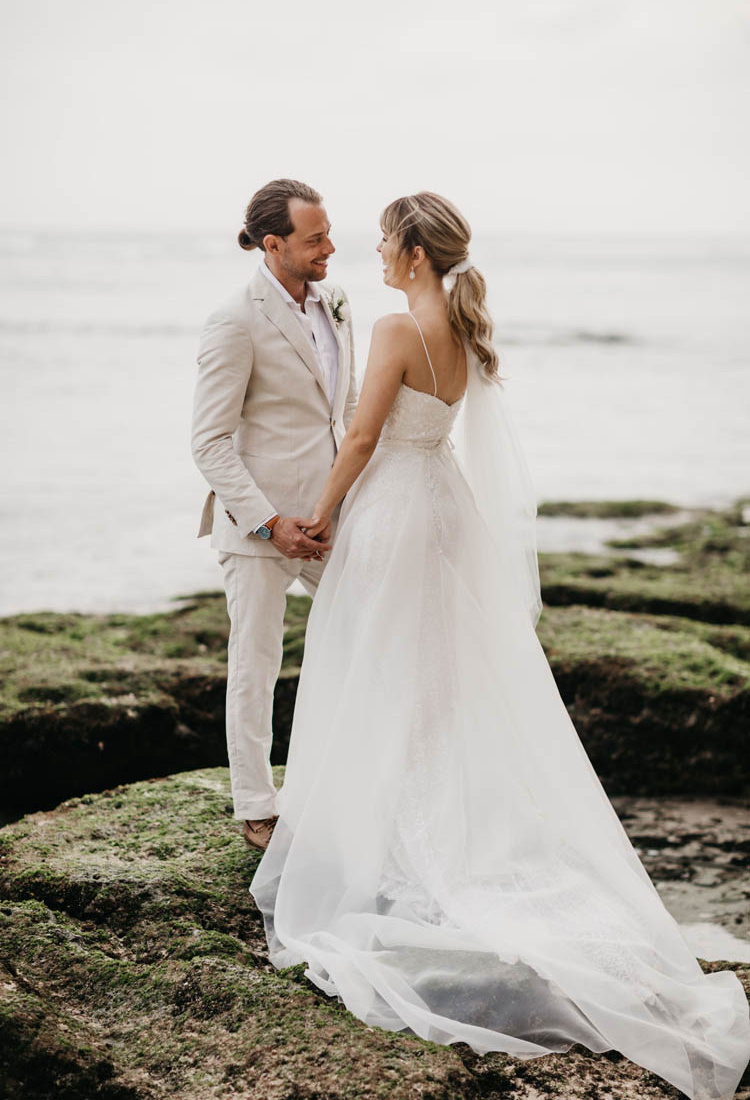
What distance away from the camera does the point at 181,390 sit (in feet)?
76.4

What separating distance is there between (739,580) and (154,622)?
177 inches

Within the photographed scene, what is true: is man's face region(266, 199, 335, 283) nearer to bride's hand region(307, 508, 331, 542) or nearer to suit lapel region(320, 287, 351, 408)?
suit lapel region(320, 287, 351, 408)

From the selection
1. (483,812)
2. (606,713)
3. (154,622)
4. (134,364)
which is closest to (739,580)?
(606,713)

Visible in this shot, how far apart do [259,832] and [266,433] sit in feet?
5.01

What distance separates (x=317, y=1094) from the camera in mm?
2441

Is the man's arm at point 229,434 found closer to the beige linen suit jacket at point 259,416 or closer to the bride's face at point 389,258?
the beige linen suit jacket at point 259,416

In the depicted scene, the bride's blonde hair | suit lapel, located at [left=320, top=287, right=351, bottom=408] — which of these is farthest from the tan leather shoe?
the bride's blonde hair

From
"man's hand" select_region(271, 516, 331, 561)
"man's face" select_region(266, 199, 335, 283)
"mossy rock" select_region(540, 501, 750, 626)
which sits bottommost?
"mossy rock" select_region(540, 501, 750, 626)

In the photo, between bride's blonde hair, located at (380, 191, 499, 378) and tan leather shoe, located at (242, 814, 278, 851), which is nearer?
bride's blonde hair, located at (380, 191, 499, 378)

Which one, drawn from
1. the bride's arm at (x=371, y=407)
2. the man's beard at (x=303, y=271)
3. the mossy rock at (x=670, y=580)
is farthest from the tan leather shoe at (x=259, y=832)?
the mossy rock at (x=670, y=580)

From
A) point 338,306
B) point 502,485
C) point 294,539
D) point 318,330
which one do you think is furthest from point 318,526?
point 338,306

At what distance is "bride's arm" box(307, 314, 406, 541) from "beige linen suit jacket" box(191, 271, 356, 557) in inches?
8.6

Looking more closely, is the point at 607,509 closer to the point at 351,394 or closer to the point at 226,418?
the point at 351,394

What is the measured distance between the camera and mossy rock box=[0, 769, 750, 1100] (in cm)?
248
